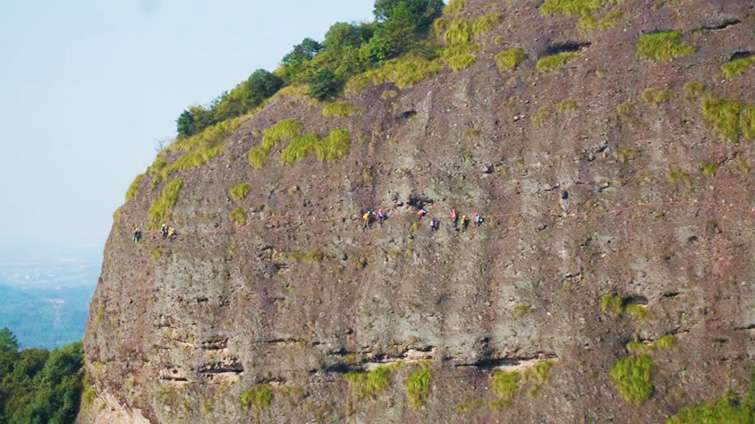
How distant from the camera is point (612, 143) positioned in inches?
1463

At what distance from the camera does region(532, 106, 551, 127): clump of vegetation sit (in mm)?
39062

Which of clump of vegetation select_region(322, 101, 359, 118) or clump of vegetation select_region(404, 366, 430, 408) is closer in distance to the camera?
clump of vegetation select_region(404, 366, 430, 408)

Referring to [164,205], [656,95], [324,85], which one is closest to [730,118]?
[656,95]

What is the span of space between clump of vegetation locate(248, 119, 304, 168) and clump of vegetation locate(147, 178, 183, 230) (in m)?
4.65

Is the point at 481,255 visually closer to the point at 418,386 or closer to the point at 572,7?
the point at 418,386

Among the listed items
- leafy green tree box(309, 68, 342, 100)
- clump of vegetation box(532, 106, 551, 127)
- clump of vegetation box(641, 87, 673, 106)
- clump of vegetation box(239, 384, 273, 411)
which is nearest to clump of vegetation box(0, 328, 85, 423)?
clump of vegetation box(239, 384, 273, 411)

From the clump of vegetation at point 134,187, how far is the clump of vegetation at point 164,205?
2869mm

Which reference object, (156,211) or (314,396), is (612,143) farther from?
(156,211)

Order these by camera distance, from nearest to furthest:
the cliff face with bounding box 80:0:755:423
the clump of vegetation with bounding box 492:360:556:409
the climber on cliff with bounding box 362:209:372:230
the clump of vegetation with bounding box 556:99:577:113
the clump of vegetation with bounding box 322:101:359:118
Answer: the cliff face with bounding box 80:0:755:423 → the clump of vegetation with bounding box 492:360:556:409 → the clump of vegetation with bounding box 556:99:577:113 → the climber on cliff with bounding box 362:209:372:230 → the clump of vegetation with bounding box 322:101:359:118

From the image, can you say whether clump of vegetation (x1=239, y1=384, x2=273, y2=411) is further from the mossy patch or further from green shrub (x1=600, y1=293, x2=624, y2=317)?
the mossy patch

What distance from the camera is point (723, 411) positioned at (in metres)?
30.9

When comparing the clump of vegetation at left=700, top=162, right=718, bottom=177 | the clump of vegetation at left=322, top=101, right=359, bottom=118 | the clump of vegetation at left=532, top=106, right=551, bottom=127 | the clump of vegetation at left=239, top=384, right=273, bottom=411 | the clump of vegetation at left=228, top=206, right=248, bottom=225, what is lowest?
the clump of vegetation at left=239, top=384, right=273, bottom=411

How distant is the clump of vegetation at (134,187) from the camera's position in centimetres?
4669

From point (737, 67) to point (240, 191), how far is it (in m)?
25.9
